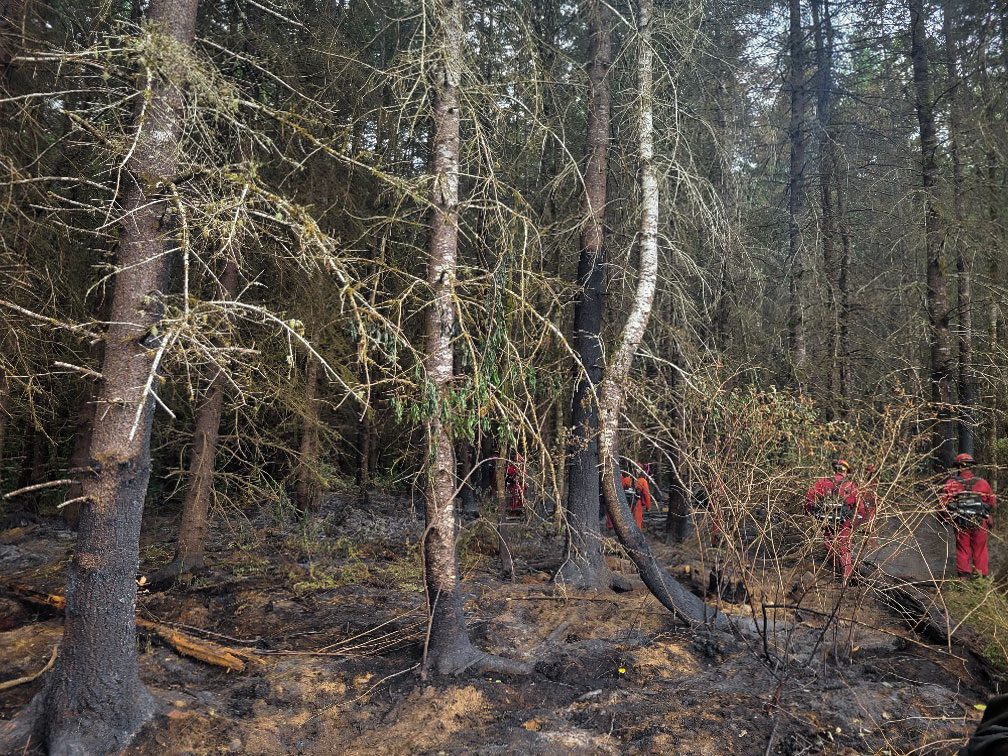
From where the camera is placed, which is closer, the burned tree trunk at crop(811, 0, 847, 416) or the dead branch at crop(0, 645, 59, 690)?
the dead branch at crop(0, 645, 59, 690)

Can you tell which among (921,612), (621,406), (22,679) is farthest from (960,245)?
(22,679)

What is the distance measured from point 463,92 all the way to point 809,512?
517 centimetres

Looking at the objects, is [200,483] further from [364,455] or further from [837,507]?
[837,507]

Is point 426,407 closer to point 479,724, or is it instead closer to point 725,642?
point 479,724

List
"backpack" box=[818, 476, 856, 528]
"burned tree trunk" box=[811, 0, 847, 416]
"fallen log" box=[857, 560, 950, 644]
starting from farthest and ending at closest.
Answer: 1. "burned tree trunk" box=[811, 0, 847, 416]
2. "fallen log" box=[857, 560, 950, 644]
3. "backpack" box=[818, 476, 856, 528]

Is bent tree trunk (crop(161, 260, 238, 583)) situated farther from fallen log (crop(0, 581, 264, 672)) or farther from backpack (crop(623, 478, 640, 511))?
backpack (crop(623, 478, 640, 511))

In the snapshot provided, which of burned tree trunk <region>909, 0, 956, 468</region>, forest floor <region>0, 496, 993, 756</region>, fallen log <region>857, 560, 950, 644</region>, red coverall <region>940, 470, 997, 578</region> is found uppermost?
burned tree trunk <region>909, 0, 956, 468</region>

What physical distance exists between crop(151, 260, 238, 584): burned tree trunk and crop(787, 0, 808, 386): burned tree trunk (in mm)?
8715

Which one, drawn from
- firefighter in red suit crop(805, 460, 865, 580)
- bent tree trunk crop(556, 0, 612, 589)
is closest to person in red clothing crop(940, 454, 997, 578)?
firefighter in red suit crop(805, 460, 865, 580)

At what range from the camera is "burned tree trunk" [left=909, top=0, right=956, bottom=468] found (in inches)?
401

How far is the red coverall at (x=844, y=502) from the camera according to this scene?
5.54 metres

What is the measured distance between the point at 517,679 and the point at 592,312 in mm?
5009

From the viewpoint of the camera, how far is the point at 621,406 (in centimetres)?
788

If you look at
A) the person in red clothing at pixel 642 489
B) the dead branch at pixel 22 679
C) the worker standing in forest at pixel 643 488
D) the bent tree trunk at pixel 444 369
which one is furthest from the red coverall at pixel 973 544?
the dead branch at pixel 22 679
